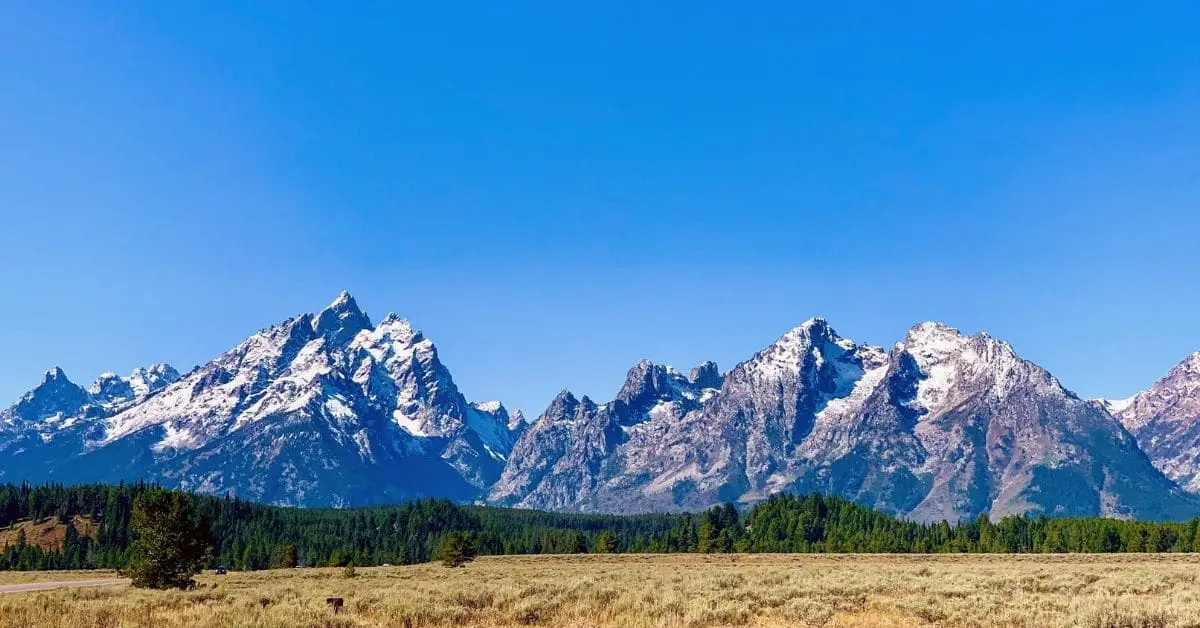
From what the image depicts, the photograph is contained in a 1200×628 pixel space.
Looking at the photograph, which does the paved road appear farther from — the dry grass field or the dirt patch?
the dirt patch

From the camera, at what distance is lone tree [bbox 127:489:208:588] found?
51969mm

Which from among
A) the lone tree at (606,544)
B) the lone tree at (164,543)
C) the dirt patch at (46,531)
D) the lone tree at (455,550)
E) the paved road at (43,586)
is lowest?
the dirt patch at (46,531)

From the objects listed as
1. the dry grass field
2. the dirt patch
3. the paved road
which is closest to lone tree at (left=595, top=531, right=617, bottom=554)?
the paved road

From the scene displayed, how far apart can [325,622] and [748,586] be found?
22.0m

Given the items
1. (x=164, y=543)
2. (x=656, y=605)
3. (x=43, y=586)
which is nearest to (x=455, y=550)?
(x=43, y=586)

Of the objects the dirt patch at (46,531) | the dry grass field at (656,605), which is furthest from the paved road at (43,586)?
the dirt patch at (46,531)

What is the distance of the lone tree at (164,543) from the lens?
171 ft

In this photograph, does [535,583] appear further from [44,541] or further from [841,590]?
[44,541]

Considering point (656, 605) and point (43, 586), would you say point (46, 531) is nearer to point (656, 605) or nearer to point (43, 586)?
point (43, 586)

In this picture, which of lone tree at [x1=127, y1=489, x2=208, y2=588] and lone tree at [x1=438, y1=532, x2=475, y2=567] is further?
lone tree at [x1=438, y1=532, x2=475, y2=567]

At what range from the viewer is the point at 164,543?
5303 cm

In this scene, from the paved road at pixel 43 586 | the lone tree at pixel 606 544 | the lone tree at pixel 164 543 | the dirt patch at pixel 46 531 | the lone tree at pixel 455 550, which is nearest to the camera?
the lone tree at pixel 164 543

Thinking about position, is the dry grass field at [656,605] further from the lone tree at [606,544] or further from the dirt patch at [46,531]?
the dirt patch at [46,531]

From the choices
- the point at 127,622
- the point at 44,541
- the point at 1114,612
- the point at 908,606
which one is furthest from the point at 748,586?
the point at 44,541
